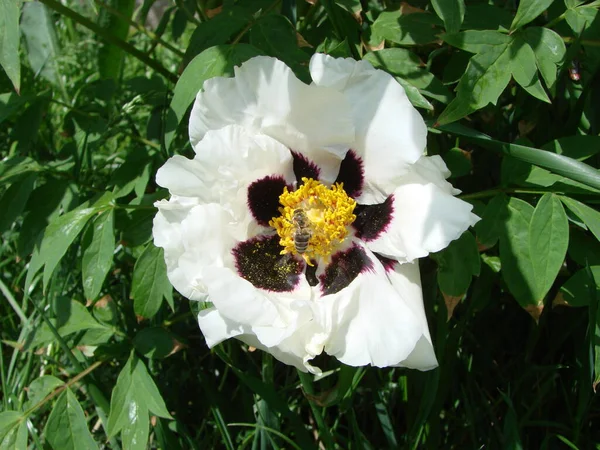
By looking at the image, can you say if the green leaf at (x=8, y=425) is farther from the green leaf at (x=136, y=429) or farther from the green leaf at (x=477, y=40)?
the green leaf at (x=477, y=40)

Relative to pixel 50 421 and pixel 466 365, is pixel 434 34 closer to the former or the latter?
pixel 466 365

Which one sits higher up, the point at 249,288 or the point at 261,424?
the point at 249,288

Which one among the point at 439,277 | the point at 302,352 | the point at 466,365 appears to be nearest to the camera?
the point at 302,352

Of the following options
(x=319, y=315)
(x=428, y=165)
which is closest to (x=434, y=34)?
(x=428, y=165)

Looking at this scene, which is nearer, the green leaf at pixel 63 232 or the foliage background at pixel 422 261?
the foliage background at pixel 422 261

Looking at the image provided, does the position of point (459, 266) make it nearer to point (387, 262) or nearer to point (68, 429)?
point (387, 262)

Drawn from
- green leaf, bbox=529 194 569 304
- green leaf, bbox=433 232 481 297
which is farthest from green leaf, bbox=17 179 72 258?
green leaf, bbox=529 194 569 304

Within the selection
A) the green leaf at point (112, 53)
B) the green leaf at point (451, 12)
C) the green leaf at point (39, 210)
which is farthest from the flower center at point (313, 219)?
the green leaf at point (112, 53)
